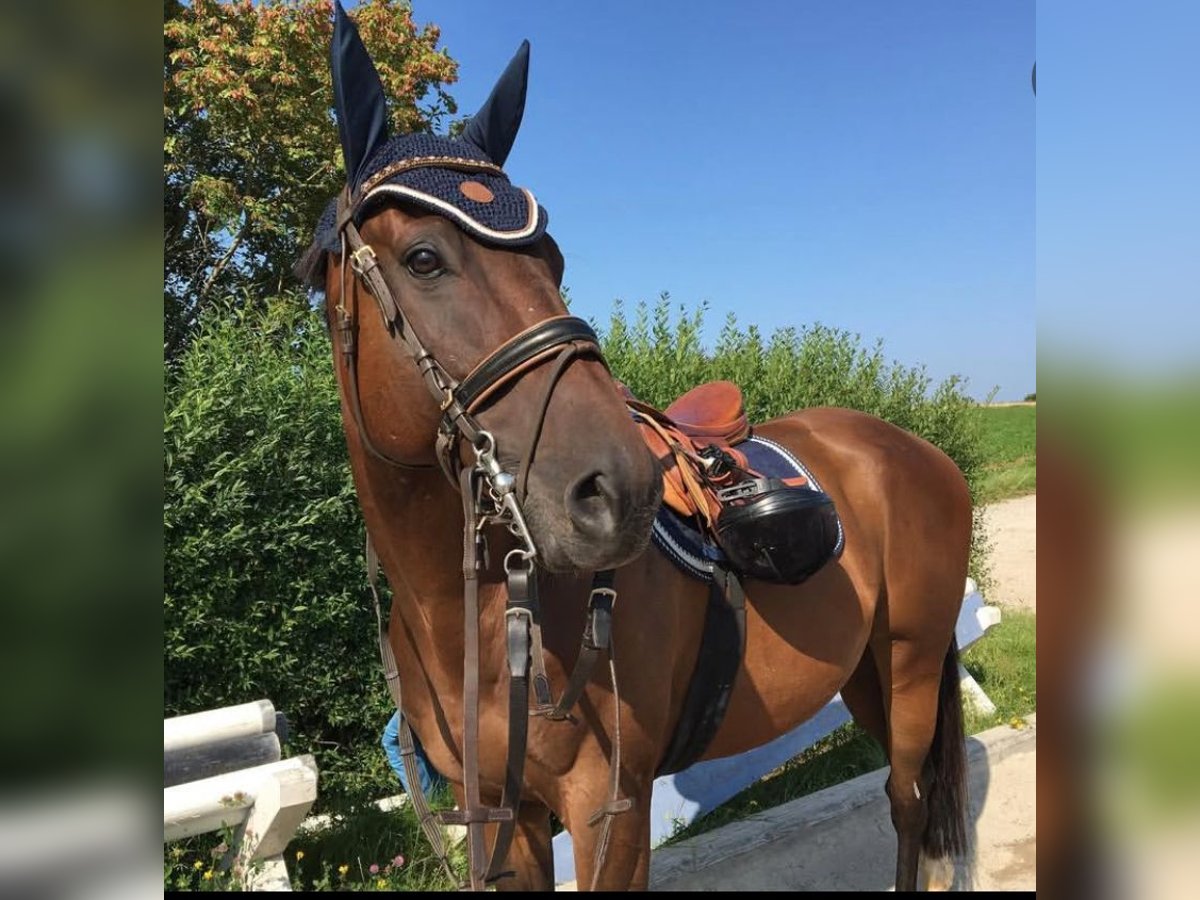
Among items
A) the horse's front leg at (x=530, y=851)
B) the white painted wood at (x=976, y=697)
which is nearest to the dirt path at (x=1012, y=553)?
the white painted wood at (x=976, y=697)

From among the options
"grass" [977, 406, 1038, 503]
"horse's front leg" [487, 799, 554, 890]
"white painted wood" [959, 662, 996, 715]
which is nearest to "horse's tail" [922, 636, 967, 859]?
"horse's front leg" [487, 799, 554, 890]

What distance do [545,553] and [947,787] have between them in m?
2.69

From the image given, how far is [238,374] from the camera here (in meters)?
3.06

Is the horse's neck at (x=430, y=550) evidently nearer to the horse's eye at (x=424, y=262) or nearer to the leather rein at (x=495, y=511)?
the leather rein at (x=495, y=511)

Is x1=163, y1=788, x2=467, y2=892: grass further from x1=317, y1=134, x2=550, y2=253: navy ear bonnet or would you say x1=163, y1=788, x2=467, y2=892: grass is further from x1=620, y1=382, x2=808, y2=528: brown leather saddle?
x1=317, y1=134, x2=550, y2=253: navy ear bonnet

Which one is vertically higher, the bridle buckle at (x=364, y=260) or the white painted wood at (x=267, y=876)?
the bridle buckle at (x=364, y=260)

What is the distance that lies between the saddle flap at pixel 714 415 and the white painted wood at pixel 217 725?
175 centimetres

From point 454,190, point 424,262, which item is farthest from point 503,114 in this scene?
point 424,262

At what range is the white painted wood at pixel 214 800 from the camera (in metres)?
2.28

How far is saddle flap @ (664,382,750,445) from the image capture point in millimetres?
2574

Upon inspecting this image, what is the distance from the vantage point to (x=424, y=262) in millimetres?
1441

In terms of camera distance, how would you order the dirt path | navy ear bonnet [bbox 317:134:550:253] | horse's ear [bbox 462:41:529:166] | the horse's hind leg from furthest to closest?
1. the dirt path
2. the horse's hind leg
3. horse's ear [bbox 462:41:529:166]
4. navy ear bonnet [bbox 317:134:550:253]
